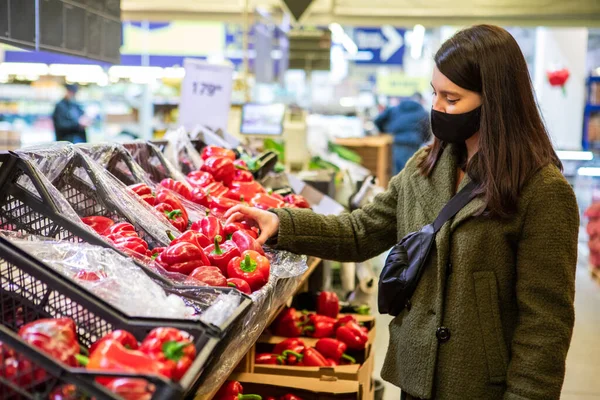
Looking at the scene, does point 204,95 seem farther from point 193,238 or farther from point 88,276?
point 88,276

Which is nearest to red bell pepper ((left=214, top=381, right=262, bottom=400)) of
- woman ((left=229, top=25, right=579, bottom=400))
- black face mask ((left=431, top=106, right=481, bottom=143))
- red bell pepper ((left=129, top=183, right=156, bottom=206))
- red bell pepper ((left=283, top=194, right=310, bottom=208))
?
woman ((left=229, top=25, right=579, bottom=400))

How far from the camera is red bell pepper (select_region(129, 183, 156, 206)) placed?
9.66ft

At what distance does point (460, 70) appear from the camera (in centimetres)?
216

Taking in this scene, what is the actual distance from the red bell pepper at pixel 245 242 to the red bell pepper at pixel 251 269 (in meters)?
0.12

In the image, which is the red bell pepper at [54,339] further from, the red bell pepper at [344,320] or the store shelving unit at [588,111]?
the store shelving unit at [588,111]

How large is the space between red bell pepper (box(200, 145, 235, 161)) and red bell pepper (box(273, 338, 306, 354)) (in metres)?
1.08

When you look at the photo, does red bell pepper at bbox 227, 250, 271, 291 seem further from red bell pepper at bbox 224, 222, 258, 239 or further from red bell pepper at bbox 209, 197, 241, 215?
red bell pepper at bbox 209, 197, 241, 215

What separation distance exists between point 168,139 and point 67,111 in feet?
25.7

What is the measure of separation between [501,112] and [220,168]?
2.01 m

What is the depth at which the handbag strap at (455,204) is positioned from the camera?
2.21 metres

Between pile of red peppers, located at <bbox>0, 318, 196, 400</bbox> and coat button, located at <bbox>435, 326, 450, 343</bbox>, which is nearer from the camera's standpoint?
pile of red peppers, located at <bbox>0, 318, 196, 400</bbox>

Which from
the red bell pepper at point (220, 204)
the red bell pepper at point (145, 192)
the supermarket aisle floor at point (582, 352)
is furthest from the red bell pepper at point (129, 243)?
the supermarket aisle floor at point (582, 352)

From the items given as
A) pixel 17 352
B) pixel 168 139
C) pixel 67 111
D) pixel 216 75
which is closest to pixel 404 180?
pixel 17 352

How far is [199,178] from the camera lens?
3.75 m
